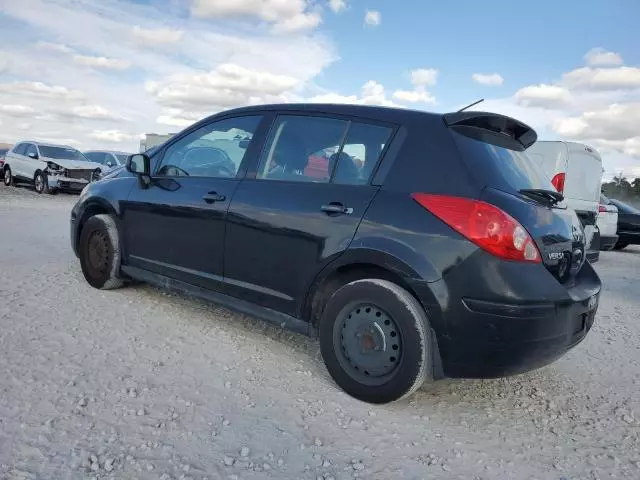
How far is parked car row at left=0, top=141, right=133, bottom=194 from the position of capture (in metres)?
17.7

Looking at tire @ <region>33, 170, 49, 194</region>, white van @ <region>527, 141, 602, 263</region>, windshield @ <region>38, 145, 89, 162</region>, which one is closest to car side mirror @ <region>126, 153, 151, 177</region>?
white van @ <region>527, 141, 602, 263</region>

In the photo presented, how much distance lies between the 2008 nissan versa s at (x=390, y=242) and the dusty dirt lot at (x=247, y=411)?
1.02ft

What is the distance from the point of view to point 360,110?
3336mm

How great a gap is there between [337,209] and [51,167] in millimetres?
17206

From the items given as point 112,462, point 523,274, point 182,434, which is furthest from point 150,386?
point 523,274

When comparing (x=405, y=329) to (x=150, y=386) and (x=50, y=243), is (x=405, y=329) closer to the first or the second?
(x=150, y=386)

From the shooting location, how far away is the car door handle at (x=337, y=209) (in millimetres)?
3084

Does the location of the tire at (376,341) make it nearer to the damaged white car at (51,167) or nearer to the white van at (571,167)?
the white van at (571,167)

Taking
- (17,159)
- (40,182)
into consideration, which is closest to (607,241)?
(40,182)

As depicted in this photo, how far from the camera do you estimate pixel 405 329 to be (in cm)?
281

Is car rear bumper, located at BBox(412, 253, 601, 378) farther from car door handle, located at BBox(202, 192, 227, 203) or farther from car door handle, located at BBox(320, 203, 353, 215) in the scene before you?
car door handle, located at BBox(202, 192, 227, 203)

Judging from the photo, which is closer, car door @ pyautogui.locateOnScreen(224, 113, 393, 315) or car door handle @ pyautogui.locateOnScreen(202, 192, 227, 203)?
car door @ pyautogui.locateOnScreen(224, 113, 393, 315)

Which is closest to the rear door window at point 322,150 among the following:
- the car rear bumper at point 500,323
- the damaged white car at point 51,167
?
the car rear bumper at point 500,323

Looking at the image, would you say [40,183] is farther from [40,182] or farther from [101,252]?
[101,252]
